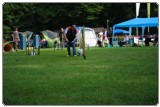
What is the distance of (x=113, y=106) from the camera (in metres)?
5.23

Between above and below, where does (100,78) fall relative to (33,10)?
below

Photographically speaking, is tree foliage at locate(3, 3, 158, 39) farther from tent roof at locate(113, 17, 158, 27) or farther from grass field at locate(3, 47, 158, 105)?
grass field at locate(3, 47, 158, 105)

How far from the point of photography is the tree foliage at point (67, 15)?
132 feet

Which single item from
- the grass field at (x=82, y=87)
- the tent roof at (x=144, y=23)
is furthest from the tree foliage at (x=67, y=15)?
the grass field at (x=82, y=87)

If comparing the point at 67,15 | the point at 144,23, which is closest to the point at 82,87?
the point at 144,23

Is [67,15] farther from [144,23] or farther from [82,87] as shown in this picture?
[82,87]

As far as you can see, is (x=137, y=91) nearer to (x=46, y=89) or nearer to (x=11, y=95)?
(x=46, y=89)

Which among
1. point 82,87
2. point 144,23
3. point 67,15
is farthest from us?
point 67,15

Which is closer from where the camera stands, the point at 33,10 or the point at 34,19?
the point at 33,10

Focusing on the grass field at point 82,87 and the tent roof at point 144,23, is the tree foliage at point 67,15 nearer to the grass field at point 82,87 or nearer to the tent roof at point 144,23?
the tent roof at point 144,23

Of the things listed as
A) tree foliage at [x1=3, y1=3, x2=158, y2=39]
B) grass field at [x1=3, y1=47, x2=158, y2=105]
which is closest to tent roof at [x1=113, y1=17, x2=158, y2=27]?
tree foliage at [x1=3, y1=3, x2=158, y2=39]

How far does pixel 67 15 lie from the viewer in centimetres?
4159

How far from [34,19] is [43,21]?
3.39 ft

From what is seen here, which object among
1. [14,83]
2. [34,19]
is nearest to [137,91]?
[14,83]
